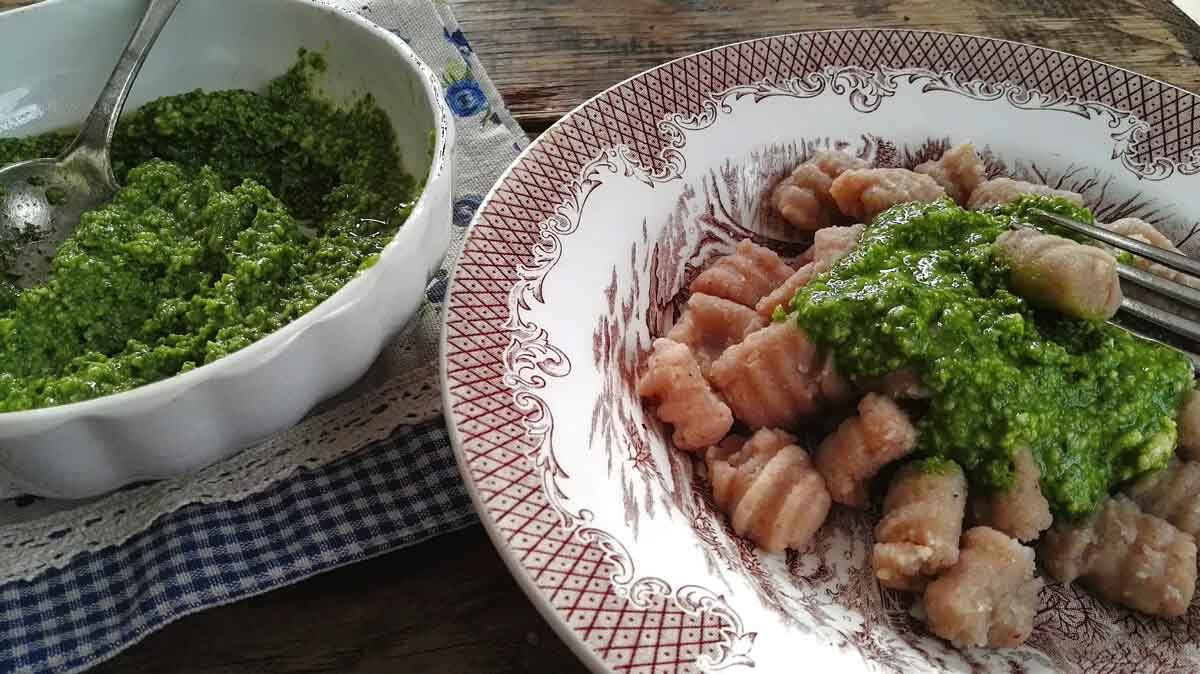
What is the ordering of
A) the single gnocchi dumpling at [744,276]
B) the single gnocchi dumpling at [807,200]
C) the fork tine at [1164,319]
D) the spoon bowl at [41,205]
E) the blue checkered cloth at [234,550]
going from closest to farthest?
the blue checkered cloth at [234,550]
the fork tine at [1164,319]
the spoon bowl at [41,205]
the single gnocchi dumpling at [744,276]
the single gnocchi dumpling at [807,200]

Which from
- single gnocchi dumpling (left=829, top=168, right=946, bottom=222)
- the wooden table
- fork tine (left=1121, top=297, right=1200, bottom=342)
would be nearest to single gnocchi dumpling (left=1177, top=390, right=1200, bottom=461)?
fork tine (left=1121, top=297, right=1200, bottom=342)

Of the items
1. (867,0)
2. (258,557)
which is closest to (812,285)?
(258,557)

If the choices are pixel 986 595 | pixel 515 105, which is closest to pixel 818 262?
pixel 986 595

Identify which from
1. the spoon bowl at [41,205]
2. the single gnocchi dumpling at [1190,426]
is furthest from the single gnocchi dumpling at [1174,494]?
the spoon bowl at [41,205]

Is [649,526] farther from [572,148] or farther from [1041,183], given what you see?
[1041,183]

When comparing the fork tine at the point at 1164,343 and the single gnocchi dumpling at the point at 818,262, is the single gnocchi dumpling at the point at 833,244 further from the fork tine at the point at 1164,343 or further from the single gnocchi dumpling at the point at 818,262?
the fork tine at the point at 1164,343
